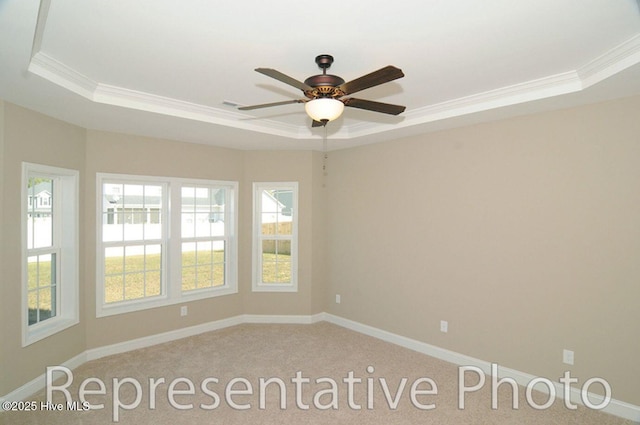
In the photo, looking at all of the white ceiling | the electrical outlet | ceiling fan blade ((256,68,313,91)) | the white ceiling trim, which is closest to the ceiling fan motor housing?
ceiling fan blade ((256,68,313,91))

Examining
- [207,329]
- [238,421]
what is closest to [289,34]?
[238,421]

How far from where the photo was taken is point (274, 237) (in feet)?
18.6

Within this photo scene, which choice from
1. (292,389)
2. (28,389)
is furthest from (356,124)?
(28,389)

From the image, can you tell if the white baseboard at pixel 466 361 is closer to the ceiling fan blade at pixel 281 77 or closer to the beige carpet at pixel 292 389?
the beige carpet at pixel 292 389

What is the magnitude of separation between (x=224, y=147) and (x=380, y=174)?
2249 mm

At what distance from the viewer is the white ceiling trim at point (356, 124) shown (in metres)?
2.52

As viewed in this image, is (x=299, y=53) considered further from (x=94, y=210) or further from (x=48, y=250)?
(x=48, y=250)

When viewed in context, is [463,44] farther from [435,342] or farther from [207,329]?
[207,329]

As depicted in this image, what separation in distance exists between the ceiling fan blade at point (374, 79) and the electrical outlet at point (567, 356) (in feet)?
9.91

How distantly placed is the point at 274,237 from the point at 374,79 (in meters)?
3.86

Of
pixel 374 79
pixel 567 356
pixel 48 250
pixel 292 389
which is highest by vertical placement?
pixel 374 79

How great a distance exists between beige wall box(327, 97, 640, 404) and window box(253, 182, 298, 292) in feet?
3.60

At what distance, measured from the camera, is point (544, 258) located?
3506 millimetres

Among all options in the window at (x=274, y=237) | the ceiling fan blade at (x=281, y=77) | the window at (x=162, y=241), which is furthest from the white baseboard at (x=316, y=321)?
the ceiling fan blade at (x=281, y=77)
